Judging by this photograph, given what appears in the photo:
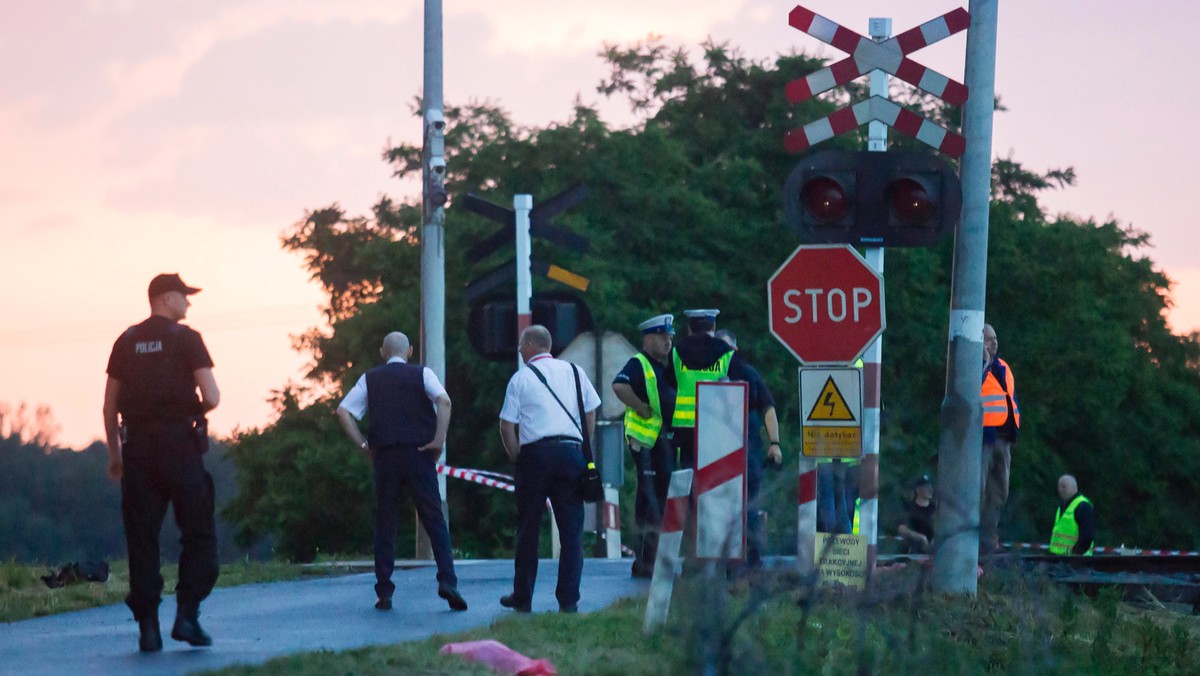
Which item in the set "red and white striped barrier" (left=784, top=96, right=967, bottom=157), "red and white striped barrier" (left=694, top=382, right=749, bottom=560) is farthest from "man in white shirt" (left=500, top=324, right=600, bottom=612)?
"red and white striped barrier" (left=694, top=382, right=749, bottom=560)

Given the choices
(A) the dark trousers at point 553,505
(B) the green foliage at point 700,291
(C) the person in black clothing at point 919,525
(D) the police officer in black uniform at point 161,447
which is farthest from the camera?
(B) the green foliage at point 700,291

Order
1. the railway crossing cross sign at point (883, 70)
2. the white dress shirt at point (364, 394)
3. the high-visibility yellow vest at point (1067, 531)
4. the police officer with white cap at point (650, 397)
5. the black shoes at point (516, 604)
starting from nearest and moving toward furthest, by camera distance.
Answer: the black shoes at point (516, 604)
the railway crossing cross sign at point (883, 70)
the white dress shirt at point (364, 394)
the police officer with white cap at point (650, 397)
the high-visibility yellow vest at point (1067, 531)

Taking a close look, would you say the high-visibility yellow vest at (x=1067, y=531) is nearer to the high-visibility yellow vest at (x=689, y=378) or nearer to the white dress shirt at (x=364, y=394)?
the high-visibility yellow vest at (x=689, y=378)

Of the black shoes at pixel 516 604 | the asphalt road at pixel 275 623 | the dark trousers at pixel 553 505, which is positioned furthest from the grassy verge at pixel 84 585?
the dark trousers at pixel 553 505

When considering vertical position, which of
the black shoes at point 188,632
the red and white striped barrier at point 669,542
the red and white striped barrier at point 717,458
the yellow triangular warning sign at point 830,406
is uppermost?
the yellow triangular warning sign at point 830,406

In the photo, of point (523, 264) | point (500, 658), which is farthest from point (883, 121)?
point (523, 264)

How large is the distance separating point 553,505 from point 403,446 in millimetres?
1073

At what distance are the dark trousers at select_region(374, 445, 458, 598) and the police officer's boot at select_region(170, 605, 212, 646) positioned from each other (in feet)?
9.17

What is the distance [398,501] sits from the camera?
12.1 meters

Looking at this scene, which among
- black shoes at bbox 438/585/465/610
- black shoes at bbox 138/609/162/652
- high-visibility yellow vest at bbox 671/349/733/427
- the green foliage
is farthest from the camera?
the green foliage

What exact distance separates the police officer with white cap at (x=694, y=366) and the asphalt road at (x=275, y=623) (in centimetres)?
116

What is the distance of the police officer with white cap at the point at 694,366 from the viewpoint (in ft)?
42.9

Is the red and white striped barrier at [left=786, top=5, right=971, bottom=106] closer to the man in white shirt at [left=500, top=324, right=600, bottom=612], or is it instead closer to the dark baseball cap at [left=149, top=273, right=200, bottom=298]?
the man in white shirt at [left=500, top=324, right=600, bottom=612]

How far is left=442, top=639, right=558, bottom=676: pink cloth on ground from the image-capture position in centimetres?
785
